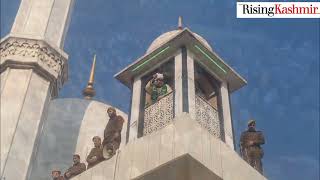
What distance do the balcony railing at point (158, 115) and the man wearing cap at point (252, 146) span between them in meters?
1.81

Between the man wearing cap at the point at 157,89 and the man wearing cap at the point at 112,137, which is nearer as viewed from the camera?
the man wearing cap at the point at 112,137

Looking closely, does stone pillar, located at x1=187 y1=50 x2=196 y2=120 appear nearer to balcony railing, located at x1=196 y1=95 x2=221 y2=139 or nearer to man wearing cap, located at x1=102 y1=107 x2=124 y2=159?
balcony railing, located at x1=196 y1=95 x2=221 y2=139

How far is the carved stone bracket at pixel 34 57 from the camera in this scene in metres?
11.4

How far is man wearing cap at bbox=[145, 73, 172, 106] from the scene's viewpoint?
1051cm

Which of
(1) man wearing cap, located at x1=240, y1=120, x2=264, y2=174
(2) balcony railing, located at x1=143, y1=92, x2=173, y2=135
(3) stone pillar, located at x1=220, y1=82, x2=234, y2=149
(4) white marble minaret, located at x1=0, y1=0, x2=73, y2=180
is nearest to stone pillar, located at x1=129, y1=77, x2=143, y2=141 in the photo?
(2) balcony railing, located at x1=143, y1=92, x2=173, y2=135

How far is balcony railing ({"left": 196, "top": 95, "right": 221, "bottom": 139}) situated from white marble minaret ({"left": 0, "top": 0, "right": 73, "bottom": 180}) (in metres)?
3.35

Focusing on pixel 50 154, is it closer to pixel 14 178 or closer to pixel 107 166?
pixel 14 178

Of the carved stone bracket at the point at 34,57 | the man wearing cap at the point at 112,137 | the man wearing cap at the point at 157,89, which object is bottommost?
the man wearing cap at the point at 112,137

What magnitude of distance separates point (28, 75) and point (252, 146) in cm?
487

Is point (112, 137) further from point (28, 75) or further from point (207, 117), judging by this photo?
point (28, 75)

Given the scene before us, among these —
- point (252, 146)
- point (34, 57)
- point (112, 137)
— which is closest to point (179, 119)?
point (112, 137)

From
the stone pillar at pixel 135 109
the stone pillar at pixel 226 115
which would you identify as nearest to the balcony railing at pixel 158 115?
the stone pillar at pixel 135 109

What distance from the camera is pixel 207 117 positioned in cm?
1001

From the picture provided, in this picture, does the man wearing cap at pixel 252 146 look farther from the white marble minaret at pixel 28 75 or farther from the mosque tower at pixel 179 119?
the white marble minaret at pixel 28 75
